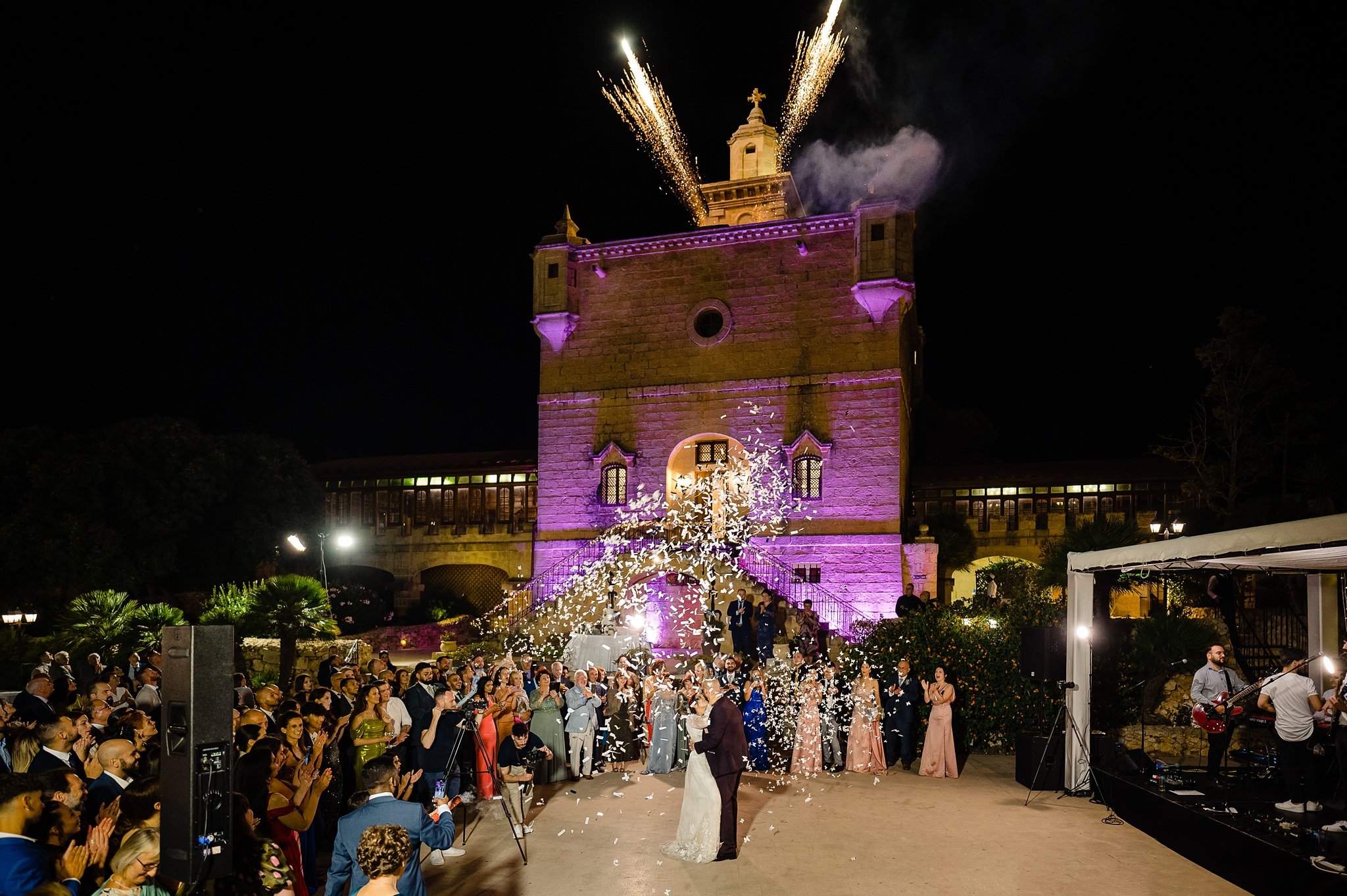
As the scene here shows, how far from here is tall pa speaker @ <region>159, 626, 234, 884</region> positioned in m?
→ 4.59

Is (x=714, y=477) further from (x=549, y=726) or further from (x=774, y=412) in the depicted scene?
(x=549, y=726)

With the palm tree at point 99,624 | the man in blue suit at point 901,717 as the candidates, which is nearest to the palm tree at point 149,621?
the palm tree at point 99,624

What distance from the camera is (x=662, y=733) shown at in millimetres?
12812

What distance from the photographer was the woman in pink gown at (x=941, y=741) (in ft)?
41.9

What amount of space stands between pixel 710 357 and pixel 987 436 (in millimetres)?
24333

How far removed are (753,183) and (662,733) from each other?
25.2 m

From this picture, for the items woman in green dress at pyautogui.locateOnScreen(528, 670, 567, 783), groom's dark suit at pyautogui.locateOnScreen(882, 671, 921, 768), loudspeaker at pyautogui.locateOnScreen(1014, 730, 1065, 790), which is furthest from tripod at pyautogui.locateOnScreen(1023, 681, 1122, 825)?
woman in green dress at pyautogui.locateOnScreen(528, 670, 567, 783)

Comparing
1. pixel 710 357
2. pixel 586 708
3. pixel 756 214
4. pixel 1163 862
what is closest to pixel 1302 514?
pixel 1163 862

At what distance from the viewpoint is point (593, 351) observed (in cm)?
2714

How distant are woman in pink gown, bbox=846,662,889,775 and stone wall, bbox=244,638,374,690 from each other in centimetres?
936

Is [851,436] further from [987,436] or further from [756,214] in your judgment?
[987,436]

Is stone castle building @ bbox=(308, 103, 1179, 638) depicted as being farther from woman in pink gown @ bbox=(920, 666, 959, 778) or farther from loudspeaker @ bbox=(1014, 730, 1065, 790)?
loudspeaker @ bbox=(1014, 730, 1065, 790)

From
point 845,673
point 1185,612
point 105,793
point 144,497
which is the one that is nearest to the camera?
point 105,793

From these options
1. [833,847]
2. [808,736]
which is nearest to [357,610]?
[808,736]
